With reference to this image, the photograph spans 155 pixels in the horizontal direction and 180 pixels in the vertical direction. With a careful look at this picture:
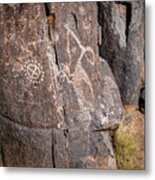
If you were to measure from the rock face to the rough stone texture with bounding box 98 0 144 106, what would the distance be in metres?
0.03

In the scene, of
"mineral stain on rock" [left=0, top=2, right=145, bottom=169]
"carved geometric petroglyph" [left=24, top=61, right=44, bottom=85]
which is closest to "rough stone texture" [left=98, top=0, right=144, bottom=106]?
"mineral stain on rock" [left=0, top=2, right=145, bottom=169]

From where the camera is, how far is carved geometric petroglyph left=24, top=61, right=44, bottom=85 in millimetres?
1816

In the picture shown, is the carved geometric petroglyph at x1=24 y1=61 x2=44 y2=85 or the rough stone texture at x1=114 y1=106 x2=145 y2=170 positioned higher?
the carved geometric petroglyph at x1=24 y1=61 x2=44 y2=85

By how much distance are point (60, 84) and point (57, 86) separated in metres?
0.01

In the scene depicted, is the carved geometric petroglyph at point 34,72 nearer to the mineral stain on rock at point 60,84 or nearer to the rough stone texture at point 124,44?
the mineral stain on rock at point 60,84

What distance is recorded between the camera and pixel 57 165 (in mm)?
1846

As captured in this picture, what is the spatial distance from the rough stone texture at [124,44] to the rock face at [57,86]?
0.10ft

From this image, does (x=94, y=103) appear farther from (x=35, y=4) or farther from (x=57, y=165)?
(x=35, y=4)

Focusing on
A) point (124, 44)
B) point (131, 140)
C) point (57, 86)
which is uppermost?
point (124, 44)

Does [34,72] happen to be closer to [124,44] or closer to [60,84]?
[60,84]

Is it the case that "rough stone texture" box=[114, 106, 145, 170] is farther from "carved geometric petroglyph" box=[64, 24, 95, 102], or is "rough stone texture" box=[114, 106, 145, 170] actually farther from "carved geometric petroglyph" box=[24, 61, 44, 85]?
"carved geometric petroglyph" box=[24, 61, 44, 85]

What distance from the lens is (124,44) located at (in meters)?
1.79

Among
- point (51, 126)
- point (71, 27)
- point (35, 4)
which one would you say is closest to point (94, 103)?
point (51, 126)

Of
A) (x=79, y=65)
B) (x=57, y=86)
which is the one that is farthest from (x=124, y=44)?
(x=57, y=86)
